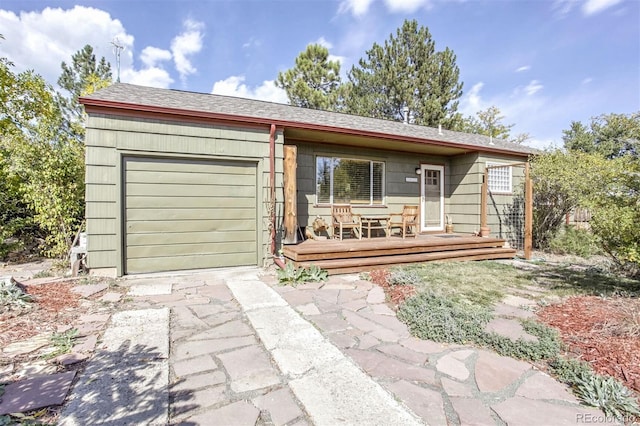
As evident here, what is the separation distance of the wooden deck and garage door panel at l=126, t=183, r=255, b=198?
4.11 ft

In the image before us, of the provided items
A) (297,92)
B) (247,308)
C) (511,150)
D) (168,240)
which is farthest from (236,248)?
(297,92)

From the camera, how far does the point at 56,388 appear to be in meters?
1.75

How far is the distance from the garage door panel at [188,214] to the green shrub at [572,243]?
285 inches

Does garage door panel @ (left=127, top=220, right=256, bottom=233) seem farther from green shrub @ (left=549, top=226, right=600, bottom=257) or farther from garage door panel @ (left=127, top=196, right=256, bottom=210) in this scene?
green shrub @ (left=549, top=226, right=600, bottom=257)

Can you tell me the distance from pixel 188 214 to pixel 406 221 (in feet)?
14.8

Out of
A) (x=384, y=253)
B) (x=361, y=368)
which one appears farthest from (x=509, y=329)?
(x=384, y=253)

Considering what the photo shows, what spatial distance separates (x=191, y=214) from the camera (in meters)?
4.90

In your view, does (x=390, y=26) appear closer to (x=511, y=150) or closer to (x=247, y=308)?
(x=511, y=150)

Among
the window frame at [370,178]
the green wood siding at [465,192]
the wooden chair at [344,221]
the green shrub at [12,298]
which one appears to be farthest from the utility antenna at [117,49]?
the green wood siding at [465,192]

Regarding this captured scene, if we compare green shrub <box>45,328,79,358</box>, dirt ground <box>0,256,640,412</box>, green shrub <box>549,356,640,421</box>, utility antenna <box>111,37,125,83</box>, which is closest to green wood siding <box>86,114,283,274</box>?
dirt ground <box>0,256,640,412</box>

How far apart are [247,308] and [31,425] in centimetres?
185

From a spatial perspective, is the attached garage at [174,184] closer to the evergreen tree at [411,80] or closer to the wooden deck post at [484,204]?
the wooden deck post at [484,204]

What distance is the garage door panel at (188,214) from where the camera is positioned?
15.1 feet

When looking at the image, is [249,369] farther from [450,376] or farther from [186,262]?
[186,262]
